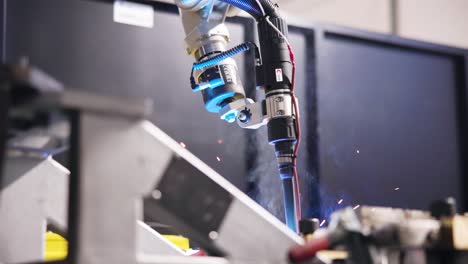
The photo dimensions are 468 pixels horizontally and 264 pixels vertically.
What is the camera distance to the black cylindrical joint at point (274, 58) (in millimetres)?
1532

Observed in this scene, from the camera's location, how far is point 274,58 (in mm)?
1553

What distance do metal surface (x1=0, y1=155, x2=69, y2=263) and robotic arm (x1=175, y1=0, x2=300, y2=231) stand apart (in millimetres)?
446

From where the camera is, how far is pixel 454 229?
3.13 feet

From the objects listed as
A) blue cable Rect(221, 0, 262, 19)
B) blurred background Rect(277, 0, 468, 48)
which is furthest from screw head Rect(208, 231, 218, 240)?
blurred background Rect(277, 0, 468, 48)

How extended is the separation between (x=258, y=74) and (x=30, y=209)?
58cm

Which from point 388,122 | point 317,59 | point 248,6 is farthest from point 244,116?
point 388,122

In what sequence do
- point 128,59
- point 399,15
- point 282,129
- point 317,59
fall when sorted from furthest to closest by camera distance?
point 399,15
point 317,59
point 128,59
point 282,129

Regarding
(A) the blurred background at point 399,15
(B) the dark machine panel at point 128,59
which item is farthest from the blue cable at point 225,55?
(A) the blurred background at point 399,15

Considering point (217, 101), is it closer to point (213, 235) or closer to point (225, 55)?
point (225, 55)

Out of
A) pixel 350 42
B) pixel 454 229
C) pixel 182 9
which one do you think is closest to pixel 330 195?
pixel 350 42

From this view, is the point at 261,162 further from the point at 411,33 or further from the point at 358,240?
the point at 358,240

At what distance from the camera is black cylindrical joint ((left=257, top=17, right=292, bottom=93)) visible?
5.03ft

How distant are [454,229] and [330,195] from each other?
2.12m

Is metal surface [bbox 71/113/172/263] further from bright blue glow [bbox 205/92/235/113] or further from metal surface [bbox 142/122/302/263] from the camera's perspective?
bright blue glow [bbox 205/92/235/113]
